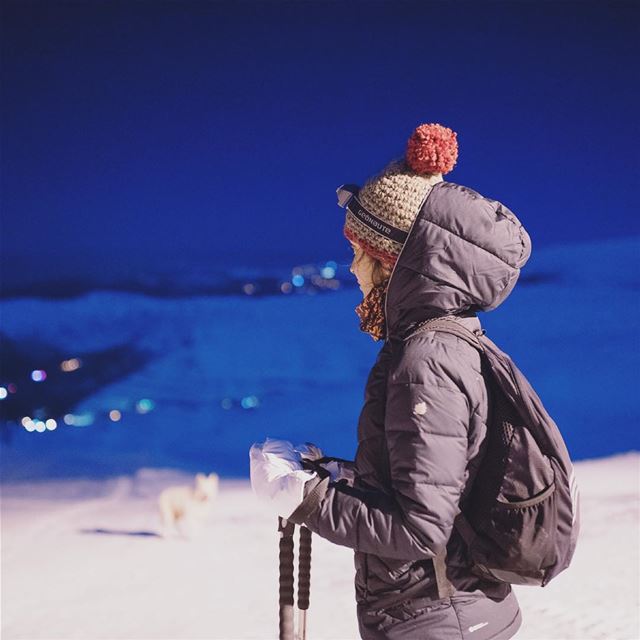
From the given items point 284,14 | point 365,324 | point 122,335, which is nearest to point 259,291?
point 122,335

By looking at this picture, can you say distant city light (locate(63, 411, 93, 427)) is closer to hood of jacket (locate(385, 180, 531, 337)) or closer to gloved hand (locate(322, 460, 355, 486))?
gloved hand (locate(322, 460, 355, 486))

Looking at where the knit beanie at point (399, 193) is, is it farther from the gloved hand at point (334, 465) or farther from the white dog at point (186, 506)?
the white dog at point (186, 506)

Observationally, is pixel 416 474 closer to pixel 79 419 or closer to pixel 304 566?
pixel 304 566

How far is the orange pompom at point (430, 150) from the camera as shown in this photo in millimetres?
1393

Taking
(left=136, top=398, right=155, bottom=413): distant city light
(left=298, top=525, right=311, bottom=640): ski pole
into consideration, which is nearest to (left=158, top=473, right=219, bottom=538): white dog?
(left=298, top=525, right=311, bottom=640): ski pole

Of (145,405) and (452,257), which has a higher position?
(145,405)

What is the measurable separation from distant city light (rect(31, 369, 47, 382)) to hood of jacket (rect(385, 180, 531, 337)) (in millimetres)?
5633

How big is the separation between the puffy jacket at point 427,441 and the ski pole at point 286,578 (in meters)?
0.11

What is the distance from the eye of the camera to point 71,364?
22.0 ft

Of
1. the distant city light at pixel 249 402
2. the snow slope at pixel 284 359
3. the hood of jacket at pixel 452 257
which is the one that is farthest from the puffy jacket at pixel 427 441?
the distant city light at pixel 249 402

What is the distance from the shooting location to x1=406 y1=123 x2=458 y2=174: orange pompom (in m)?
1.39

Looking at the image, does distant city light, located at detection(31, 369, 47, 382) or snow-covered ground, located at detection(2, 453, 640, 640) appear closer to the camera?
snow-covered ground, located at detection(2, 453, 640, 640)

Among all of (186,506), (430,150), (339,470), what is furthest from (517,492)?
(186,506)

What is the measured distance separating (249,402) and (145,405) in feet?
2.75
